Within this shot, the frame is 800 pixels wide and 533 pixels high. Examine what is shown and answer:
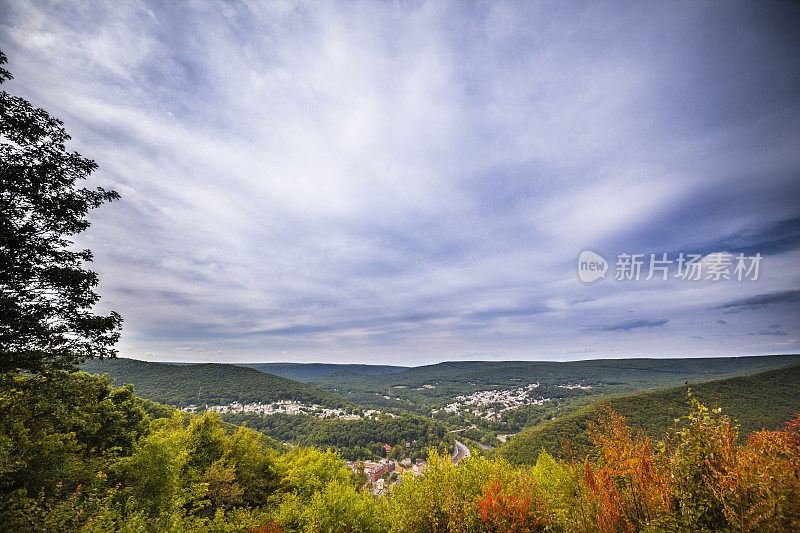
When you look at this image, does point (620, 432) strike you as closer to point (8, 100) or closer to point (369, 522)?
point (369, 522)

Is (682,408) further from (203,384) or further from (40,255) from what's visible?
(203,384)

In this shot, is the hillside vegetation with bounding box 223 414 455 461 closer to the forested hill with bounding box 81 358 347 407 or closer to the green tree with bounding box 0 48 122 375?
the forested hill with bounding box 81 358 347 407

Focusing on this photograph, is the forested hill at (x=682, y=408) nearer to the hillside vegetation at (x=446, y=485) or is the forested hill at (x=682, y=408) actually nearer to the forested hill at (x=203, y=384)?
the hillside vegetation at (x=446, y=485)

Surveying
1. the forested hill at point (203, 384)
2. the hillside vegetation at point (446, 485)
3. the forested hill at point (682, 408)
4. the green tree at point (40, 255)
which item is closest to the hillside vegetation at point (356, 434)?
the forested hill at point (682, 408)

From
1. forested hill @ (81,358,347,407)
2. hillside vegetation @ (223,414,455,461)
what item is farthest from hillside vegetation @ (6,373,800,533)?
forested hill @ (81,358,347,407)

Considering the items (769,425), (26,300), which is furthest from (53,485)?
(769,425)
